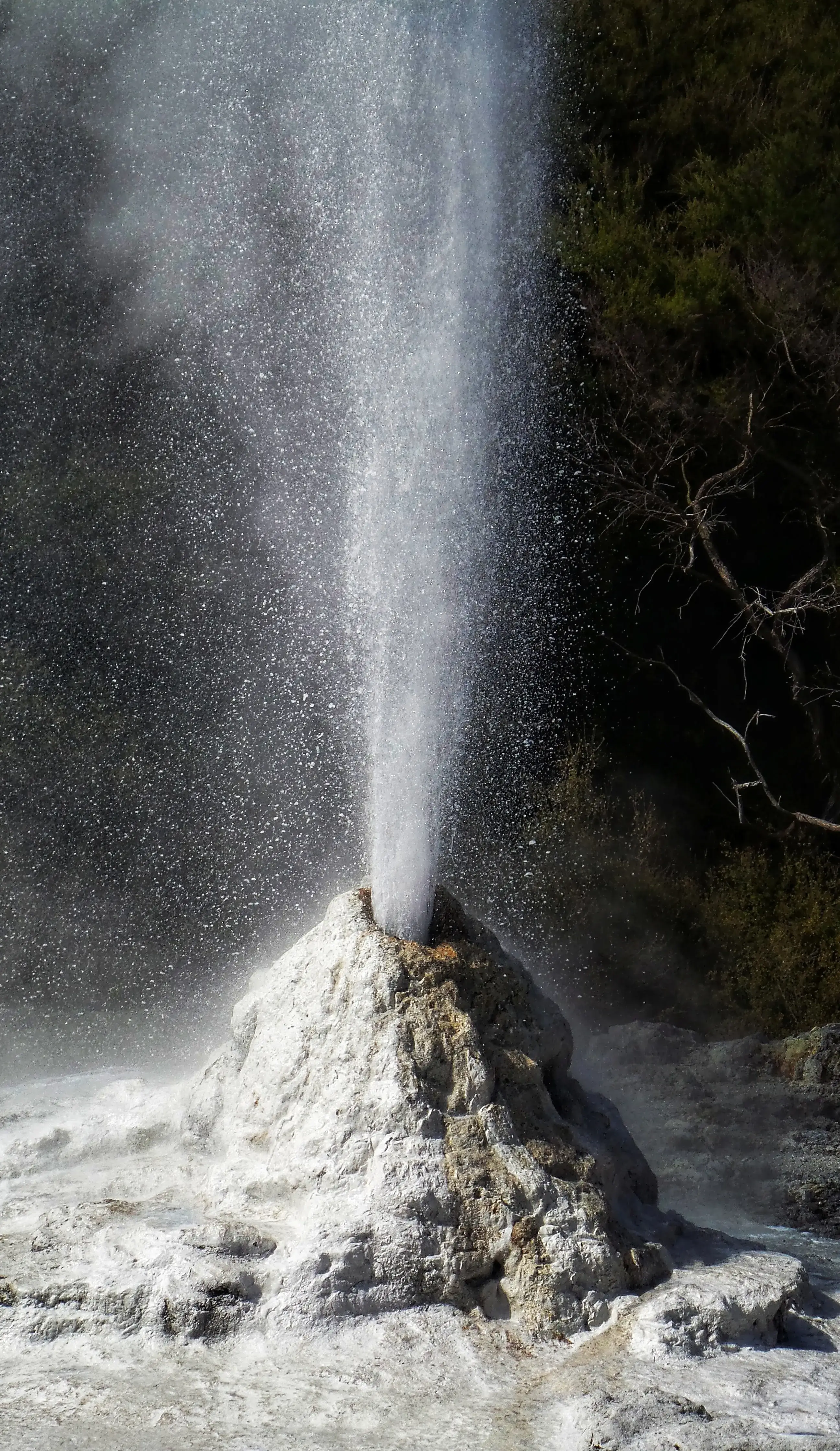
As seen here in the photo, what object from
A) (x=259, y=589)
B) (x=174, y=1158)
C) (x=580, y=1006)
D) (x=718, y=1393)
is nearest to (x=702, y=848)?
(x=580, y=1006)

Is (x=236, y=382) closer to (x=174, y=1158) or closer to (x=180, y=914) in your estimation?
(x=180, y=914)

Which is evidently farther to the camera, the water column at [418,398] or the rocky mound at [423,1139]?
the water column at [418,398]

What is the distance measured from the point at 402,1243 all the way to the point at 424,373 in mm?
2749

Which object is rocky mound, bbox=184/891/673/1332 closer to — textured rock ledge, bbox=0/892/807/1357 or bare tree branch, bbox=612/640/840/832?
textured rock ledge, bbox=0/892/807/1357

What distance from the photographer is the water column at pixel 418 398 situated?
10.5ft

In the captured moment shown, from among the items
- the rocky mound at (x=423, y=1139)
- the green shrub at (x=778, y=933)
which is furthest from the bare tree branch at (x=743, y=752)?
the rocky mound at (x=423, y=1139)

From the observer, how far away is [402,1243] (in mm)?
2295

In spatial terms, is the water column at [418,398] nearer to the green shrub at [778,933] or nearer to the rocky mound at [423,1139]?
the rocky mound at [423,1139]

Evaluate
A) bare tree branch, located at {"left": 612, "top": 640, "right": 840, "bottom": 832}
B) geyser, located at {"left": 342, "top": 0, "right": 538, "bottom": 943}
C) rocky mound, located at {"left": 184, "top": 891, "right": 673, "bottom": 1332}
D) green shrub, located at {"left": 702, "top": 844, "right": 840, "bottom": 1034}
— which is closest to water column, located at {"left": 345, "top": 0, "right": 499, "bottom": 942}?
geyser, located at {"left": 342, "top": 0, "right": 538, "bottom": 943}

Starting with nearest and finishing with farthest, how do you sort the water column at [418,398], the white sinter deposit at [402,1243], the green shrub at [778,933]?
the white sinter deposit at [402,1243] < the water column at [418,398] < the green shrub at [778,933]

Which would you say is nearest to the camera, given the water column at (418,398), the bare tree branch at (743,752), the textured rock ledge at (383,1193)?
the textured rock ledge at (383,1193)

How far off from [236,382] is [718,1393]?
4646 mm

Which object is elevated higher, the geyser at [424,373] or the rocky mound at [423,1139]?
the geyser at [424,373]

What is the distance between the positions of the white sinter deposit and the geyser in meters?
0.29
